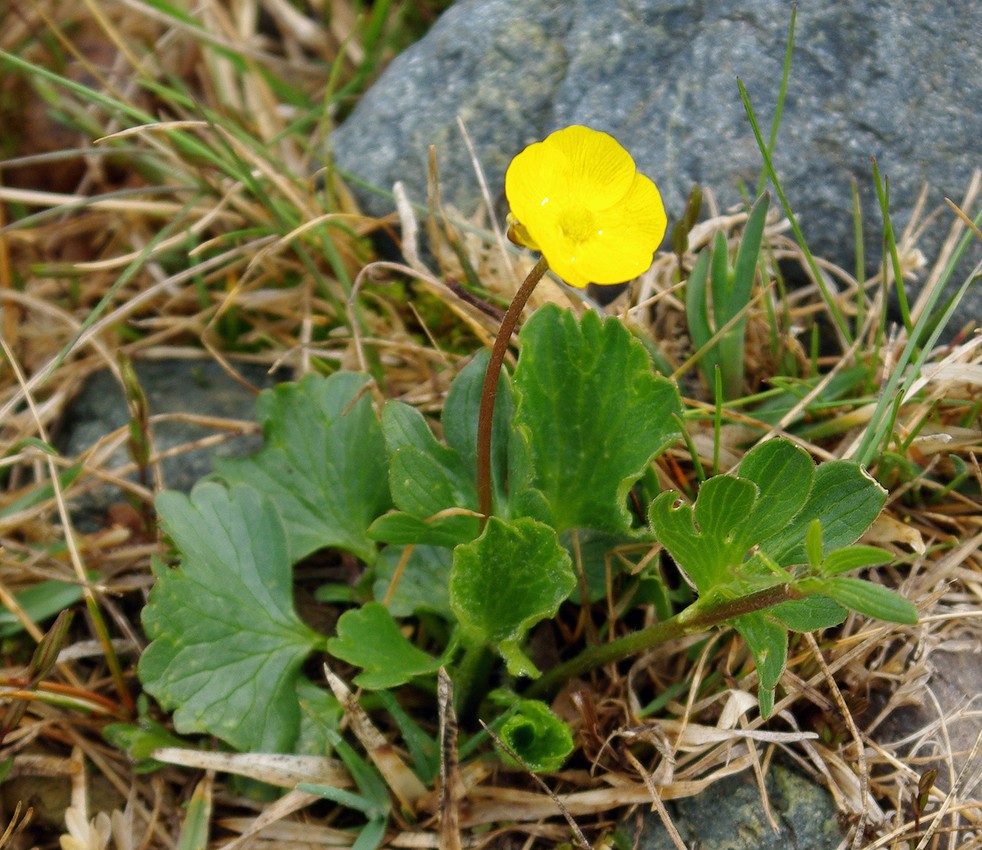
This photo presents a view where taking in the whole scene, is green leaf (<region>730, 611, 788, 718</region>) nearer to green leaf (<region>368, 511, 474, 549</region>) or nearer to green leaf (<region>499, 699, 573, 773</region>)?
green leaf (<region>499, 699, 573, 773</region>)

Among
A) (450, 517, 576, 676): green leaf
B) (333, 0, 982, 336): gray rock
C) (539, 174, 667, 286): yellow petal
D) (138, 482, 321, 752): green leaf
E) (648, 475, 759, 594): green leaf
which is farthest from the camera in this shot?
(333, 0, 982, 336): gray rock

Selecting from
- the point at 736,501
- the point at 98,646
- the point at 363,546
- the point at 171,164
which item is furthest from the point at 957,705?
the point at 171,164

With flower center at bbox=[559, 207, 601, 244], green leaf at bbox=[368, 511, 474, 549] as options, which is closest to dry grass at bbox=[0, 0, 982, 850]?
green leaf at bbox=[368, 511, 474, 549]

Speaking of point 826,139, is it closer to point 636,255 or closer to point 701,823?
point 636,255

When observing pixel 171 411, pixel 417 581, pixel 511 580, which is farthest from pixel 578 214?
pixel 171 411

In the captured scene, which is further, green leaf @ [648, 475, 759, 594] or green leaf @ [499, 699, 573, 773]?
green leaf @ [499, 699, 573, 773]

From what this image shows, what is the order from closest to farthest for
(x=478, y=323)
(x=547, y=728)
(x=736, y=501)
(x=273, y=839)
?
(x=736, y=501) → (x=547, y=728) → (x=273, y=839) → (x=478, y=323)

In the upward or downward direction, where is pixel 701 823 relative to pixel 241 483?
downward
